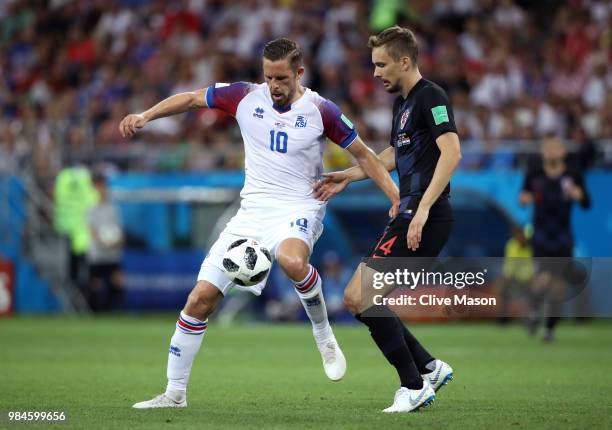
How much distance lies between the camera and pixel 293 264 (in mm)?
7953

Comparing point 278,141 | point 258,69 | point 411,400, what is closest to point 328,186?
point 278,141

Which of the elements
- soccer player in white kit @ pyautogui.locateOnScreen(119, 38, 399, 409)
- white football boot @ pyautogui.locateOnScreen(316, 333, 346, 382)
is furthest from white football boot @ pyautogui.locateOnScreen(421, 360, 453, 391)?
soccer player in white kit @ pyautogui.locateOnScreen(119, 38, 399, 409)

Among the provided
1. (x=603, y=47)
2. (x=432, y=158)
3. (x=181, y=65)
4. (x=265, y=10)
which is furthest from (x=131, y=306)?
(x=432, y=158)

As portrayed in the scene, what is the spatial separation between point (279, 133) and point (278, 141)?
0.06 m

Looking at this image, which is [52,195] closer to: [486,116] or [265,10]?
[265,10]

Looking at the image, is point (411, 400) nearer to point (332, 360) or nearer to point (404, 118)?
point (332, 360)

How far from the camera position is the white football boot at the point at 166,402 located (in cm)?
775

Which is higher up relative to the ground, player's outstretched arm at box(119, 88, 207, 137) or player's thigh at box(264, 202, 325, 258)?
player's outstretched arm at box(119, 88, 207, 137)

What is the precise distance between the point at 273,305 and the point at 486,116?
15.1ft

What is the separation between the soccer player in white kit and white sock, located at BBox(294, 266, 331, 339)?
0.01m

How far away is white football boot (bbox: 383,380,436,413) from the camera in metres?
7.62

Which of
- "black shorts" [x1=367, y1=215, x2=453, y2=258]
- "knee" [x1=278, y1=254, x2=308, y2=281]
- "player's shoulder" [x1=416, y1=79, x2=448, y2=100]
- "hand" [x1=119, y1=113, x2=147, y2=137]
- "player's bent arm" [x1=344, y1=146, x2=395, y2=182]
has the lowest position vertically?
"knee" [x1=278, y1=254, x2=308, y2=281]

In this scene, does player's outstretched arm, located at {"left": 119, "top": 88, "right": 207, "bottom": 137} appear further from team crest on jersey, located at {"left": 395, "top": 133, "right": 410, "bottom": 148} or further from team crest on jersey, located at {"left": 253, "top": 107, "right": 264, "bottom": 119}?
team crest on jersey, located at {"left": 395, "top": 133, "right": 410, "bottom": 148}

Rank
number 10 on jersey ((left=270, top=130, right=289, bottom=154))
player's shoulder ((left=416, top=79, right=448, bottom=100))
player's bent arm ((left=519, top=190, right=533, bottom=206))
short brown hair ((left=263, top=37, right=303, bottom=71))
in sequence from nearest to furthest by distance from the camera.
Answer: player's shoulder ((left=416, top=79, right=448, bottom=100)), short brown hair ((left=263, top=37, right=303, bottom=71)), number 10 on jersey ((left=270, top=130, right=289, bottom=154)), player's bent arm ((left=519, top=190, right=533, bottom=206))
